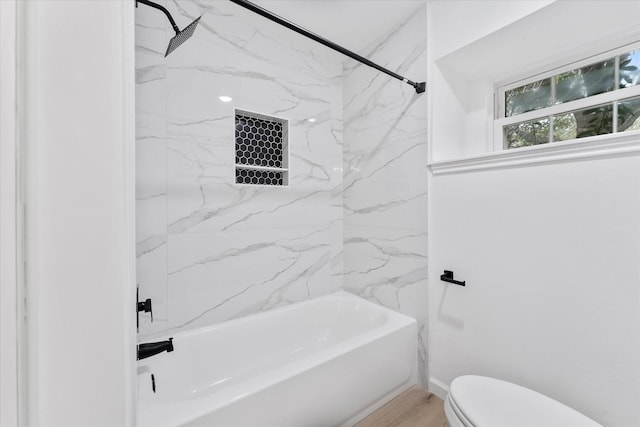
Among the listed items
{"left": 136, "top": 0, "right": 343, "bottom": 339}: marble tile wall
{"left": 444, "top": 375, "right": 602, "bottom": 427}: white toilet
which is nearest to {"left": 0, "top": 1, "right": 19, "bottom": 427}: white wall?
{"left": 444, "top": 375, "right": 602, "bottom": 427}: white toilet

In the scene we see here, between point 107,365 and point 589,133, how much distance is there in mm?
2072

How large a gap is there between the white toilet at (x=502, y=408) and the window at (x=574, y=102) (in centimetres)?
132

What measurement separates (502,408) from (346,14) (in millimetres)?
2385

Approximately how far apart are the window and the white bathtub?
143 cm

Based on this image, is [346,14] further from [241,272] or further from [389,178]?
[241,272]

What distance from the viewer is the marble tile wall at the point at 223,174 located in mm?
1628

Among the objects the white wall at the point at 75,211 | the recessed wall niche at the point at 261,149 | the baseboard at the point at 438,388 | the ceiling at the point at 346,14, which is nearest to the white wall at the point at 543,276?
the baseboard at the point at 438,388

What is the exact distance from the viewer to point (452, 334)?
1.67m

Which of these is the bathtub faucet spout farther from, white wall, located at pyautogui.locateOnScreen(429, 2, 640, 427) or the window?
the window

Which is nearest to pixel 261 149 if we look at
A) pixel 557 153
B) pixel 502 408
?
pixel 557 153

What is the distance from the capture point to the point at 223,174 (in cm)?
186

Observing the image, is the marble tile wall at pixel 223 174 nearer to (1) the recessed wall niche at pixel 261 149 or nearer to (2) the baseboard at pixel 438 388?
(1) the recessed wall niche at pixel 261 149

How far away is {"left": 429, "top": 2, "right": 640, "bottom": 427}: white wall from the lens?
1108 mm

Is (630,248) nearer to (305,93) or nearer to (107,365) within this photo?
(107,365)
